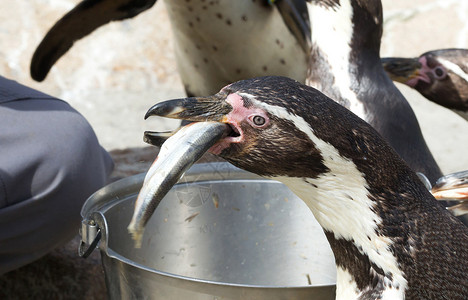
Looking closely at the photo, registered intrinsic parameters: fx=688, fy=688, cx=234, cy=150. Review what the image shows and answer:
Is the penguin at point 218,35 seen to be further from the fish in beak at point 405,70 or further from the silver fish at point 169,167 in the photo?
the silver fish at point 169,167

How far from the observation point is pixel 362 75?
3.64 feet

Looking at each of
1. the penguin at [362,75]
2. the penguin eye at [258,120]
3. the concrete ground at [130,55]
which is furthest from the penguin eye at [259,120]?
the concrete ground at [130,55]

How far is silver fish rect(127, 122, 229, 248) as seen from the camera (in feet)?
2.05

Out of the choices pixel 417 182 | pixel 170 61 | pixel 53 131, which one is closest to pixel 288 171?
pixel 417 182

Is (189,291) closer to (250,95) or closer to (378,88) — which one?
(250,95)

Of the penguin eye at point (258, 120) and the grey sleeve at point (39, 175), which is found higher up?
the penguin eye at point (258, 120)

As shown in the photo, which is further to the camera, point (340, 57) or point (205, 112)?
point (340, 57)

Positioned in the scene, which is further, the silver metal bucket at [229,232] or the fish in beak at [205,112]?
the silver metal bucket at [229,232]

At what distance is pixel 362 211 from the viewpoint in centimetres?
68

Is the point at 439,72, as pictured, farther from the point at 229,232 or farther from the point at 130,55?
the point at 130,55

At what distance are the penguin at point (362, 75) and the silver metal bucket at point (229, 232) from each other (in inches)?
7.1

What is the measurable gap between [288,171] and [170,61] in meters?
2.69

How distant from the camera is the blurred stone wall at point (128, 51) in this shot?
3006 mm

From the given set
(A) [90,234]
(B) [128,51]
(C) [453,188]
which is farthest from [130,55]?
(C) [453,188]
